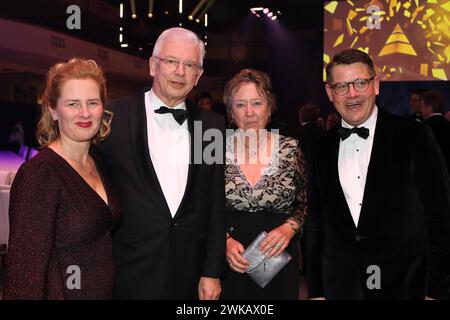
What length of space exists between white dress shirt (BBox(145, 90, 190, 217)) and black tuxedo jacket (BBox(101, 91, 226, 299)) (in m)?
0.06

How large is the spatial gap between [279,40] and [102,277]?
45.7ft

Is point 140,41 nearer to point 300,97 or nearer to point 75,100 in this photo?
point 300,97

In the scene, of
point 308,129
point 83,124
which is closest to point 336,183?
point 83,124

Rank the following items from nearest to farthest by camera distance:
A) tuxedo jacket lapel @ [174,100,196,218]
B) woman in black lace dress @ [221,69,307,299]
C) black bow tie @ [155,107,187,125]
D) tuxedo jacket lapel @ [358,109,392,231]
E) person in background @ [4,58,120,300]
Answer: person in background @ [4,58,120,300], tuxedo jacket lapel @ [358,109,392,231], tuxedo jacket lapel @ [174,100,196,218], black bow tie @ [155,107,187,125], woman in black lace dress @ [221,69,307,299]

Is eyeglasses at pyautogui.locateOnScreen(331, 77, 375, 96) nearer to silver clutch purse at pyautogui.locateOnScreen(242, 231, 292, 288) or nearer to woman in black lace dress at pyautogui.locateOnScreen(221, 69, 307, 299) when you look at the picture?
woman in black lace dress at pyautogui.locateOnScreen(221, 69, 307, 299)

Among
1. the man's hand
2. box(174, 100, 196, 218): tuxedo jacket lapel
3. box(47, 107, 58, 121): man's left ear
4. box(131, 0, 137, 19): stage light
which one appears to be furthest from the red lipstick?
box(131, 0, 137, 19): stage light

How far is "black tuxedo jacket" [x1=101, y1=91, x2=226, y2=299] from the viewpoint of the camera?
2.27 metres

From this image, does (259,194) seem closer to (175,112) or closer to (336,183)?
(336,183)

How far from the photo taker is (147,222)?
2271 millimetres

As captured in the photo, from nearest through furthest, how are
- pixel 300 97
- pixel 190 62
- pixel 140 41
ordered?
pixel 190 62 → pixel 140 41 → pixel 300 97

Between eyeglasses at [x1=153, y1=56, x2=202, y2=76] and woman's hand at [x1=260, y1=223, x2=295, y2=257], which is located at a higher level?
eyeglasses at [x1=153, y1=56, x2=202, y2=76]
